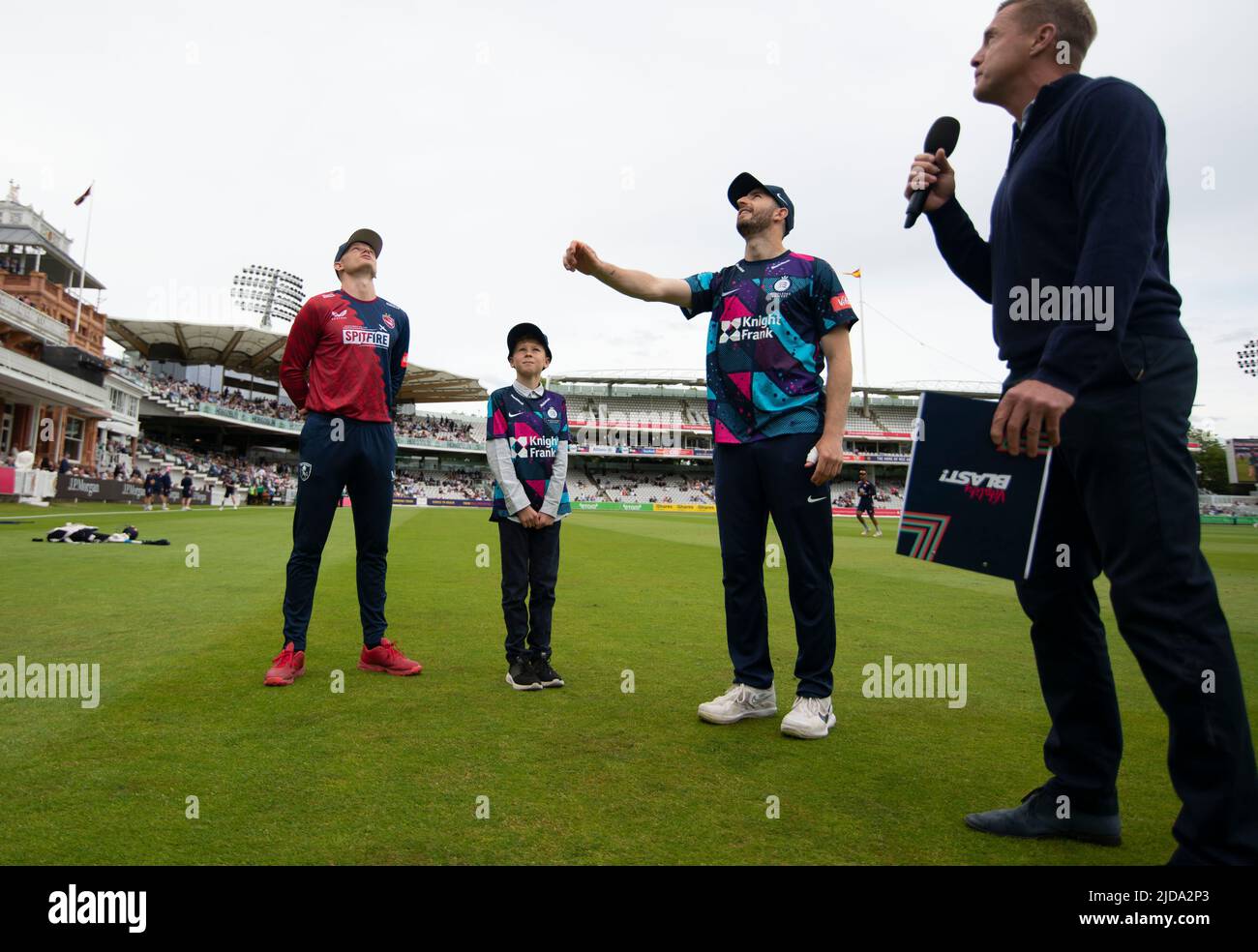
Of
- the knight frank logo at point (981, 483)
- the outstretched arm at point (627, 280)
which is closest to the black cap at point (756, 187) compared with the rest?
the outstretched arm at point (627, 280)

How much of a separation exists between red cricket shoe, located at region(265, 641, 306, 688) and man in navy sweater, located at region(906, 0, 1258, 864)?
3.19 m

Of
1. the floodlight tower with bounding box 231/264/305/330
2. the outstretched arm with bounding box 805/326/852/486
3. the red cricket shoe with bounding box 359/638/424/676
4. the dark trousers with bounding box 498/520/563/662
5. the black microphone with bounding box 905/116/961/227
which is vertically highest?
the floodlight tower with bounding box 231/264/305/330

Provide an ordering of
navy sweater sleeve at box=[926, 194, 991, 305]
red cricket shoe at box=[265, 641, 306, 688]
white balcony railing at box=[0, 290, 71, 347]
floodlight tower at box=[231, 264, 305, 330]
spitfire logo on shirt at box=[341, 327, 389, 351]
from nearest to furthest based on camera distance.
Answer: navy sweater sleeve at box=[926, 194, 991, 305], red cricket shoe at box=[265, 641, 306, 688], spitfire logo on shirt at box=[341, 327, 389, 351], white balcony railing at box=[0, 290, 71, 347], floodlight tower at box=[231, 264, 305, 330]

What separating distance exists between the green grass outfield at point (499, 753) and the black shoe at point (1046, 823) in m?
0.05

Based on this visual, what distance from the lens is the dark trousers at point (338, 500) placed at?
4039 mm

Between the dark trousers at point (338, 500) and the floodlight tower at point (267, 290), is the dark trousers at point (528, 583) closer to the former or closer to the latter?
the dark trousers at point (338, 500)

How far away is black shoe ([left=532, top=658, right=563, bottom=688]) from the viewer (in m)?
3.77

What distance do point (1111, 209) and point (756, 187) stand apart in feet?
6.31

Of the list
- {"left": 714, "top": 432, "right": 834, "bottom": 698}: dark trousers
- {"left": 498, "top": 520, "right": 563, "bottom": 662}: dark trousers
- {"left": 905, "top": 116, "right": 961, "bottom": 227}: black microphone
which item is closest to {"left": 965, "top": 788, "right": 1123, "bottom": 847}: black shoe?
{"left": 714, "top": 432, "right": 834, "bottom": 698}: dark trousers

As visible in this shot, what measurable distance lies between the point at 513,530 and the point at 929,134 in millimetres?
2814

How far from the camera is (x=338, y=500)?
4168 millimetres

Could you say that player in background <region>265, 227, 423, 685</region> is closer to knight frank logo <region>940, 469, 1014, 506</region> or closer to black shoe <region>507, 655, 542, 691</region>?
black shoe <region>507, 655, 542, 691</region>
